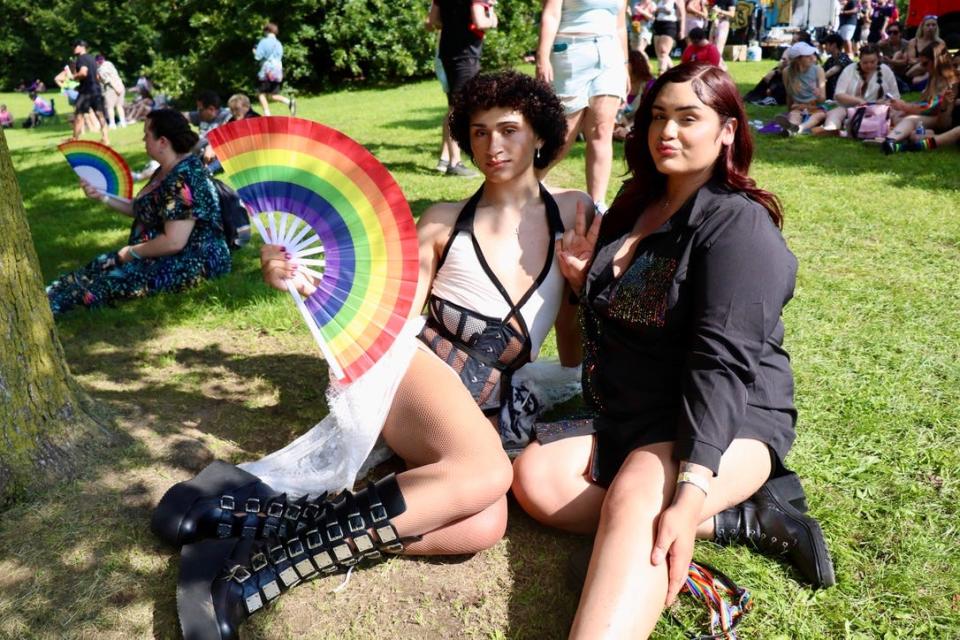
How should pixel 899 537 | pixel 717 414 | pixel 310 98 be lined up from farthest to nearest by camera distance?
pixel 310 98
pixel 899 537
pixel 717 414

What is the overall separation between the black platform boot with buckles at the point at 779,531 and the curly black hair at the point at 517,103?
1.48 metres

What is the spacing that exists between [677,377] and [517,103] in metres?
1.19

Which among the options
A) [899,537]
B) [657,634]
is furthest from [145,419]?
[899,537]

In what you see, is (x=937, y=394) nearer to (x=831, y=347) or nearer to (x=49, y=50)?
(x=831, y=347)

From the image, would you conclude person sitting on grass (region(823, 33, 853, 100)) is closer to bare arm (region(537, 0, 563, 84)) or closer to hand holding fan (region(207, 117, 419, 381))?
bare arm (region(537, 0, 563, 84))

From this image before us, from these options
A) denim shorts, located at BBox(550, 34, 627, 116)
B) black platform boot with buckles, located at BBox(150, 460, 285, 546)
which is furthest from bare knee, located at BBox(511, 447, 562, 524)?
denim shorts, located at BBox(550, 34, 627, 116)

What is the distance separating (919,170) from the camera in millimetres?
7098

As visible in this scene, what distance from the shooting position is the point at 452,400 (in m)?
2.54

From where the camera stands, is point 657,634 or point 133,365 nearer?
point 657,634

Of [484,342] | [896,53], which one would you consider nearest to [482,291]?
[484,342]

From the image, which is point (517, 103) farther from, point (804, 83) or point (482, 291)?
point (804, 83)

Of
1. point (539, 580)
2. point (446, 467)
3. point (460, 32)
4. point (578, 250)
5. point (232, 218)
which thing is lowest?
point (539, 580)

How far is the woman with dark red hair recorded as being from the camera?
201 centimetres

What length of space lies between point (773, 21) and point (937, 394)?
2060 centimetres
